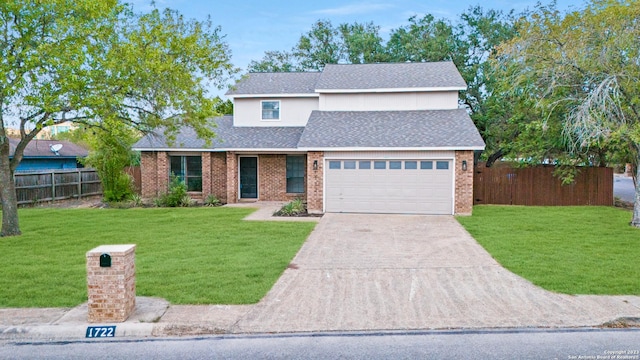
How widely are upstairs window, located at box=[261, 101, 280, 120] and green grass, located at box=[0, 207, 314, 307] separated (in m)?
6.24

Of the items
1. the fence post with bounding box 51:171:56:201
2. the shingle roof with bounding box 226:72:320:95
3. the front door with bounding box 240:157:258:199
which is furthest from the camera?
the shingle roof with bounding box 226:72:320:95

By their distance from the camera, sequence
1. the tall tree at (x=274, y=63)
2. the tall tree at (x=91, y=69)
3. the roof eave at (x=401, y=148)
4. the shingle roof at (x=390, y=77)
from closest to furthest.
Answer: the tall tree at (x=91, y=69) → the roof eave at (x=401, y=148) → the shingle roof at (x=390, y=77) → the tall tree at (x=274, y=63)

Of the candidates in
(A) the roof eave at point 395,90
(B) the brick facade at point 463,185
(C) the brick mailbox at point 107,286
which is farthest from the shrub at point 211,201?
(C) the brick mailbox at point 107,286

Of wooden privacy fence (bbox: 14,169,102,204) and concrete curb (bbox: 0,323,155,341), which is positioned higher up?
wooden privacy fence (bbox: 14,169,102,204)

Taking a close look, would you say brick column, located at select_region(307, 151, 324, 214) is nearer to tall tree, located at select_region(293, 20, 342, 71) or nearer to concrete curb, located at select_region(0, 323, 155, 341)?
concrete curb, located at select_region(0, 323, 155, 341)

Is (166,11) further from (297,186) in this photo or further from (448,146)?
(448,146)

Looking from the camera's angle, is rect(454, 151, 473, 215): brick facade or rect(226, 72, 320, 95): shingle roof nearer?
rect(454, 151, 473, 215): brick facade

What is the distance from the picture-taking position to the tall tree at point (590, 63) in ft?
42.7

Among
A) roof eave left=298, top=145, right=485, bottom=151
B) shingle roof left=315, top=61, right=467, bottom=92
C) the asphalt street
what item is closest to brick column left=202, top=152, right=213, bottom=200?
roof eave left=298, top=145, right=485, bottom=151

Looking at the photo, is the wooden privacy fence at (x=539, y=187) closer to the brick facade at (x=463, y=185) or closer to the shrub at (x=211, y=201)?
the brick facade at (x=463, y=185)

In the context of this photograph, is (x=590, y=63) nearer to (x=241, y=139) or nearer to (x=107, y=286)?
(x=241, y=139)

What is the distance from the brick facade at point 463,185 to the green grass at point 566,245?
0.54m

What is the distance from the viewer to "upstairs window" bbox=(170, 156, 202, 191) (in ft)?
70.9

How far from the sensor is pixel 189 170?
2169 cm
